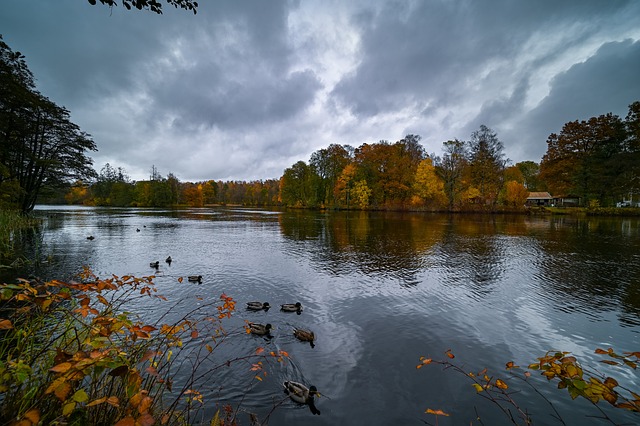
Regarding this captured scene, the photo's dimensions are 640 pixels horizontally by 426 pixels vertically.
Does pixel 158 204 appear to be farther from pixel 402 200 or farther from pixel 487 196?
pixel 487 196

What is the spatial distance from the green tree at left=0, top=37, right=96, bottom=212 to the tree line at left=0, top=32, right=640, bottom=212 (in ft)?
0.33

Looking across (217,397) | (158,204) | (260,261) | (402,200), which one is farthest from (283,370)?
(158,204)

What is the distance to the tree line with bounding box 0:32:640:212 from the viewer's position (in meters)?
25.6

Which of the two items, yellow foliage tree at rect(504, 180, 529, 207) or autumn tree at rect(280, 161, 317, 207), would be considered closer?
yellow foliage tree at rect(504, 180, 529, 207)

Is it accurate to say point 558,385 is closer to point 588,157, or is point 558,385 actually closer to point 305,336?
point 305,336

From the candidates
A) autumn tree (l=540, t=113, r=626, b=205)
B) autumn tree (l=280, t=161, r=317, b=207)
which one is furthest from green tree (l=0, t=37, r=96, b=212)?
autumn tree (l=540, t=113, r=626, b=205)

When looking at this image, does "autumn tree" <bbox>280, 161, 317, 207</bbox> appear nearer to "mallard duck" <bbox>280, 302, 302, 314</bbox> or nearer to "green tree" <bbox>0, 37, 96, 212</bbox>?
"green tree" <bbox>0, 37, 96, 212</bbox>

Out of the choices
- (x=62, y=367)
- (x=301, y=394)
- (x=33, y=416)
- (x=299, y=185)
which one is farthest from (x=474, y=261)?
(x=299, y=185)

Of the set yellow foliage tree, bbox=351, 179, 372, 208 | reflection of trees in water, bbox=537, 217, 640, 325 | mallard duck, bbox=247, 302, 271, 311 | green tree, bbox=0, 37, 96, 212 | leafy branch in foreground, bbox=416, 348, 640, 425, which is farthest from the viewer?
yellow foliage tree, bbox=351, 179, 372, 208

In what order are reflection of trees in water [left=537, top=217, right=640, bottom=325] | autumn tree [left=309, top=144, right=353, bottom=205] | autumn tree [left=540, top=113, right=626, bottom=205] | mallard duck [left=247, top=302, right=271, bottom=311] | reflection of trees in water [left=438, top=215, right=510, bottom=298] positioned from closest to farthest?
mallard duck [left=247, top=302, right=271, bottom=311] → reflection of trees in water [left=537, top=217, right=640, bottom=325] → reflection of trees in water [left=438, top=215, right=510, bottom=298] → autumn tree [left=540, top=113, right=626, bottom=205] → autumn tree [left=309, top=144, right=353, bottom=205]

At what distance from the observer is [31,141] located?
28.3 metres

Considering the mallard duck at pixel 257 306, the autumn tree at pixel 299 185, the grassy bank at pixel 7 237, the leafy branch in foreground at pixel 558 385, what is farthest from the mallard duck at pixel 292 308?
the autumn tree at pixel 299 185

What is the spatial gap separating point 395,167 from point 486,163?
1750 centimetres

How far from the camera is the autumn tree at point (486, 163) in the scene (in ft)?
178
